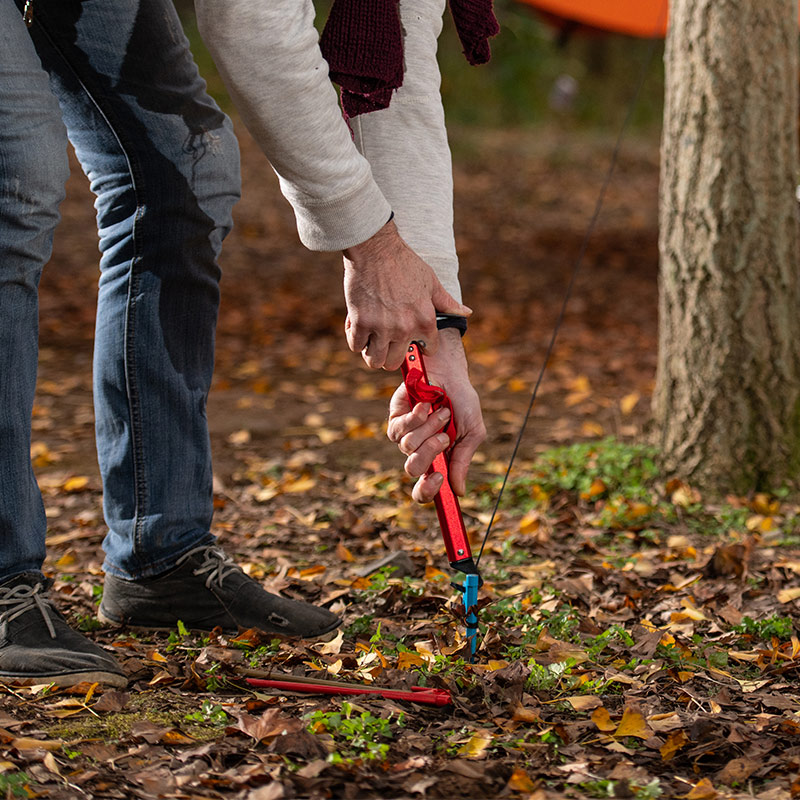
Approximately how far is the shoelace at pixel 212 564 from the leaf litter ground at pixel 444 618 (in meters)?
0.12

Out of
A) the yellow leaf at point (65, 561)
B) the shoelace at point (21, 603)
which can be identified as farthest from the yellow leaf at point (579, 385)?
the shoelace at point (21, 603)

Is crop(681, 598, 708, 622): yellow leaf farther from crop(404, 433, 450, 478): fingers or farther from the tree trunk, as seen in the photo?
the tree trunk

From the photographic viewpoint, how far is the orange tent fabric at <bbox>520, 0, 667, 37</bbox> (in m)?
7.55

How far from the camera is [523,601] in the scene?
2.46m

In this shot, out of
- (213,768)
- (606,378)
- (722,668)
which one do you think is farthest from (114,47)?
(606,378)

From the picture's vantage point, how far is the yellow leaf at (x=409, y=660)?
6.52 feet

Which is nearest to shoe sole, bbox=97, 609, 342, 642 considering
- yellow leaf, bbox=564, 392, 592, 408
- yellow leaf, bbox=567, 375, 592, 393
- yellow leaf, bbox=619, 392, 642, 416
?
yellow leaf, bbox=619, 392, 642, 416

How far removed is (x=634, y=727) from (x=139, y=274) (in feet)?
4.22

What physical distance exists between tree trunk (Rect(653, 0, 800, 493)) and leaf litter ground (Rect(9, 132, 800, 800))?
21 cm

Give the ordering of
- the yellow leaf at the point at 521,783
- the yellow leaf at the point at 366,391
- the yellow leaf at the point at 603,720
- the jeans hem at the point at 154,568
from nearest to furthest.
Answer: the yellow leaf at the point at 521,783 → the yellow leaf at the point at 603,720 → the jeans hem at the point at 154,568 → the yellow leaf at the point at 366,391

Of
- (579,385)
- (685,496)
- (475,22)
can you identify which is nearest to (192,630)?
(475,22)

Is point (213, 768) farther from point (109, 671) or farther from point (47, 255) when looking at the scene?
point (47, 255)

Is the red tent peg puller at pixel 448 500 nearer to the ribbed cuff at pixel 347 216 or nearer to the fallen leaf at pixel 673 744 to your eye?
the ribbed cuff at pixel 347 216

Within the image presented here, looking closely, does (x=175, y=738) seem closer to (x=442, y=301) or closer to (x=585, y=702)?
(x=585, y=702)
